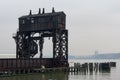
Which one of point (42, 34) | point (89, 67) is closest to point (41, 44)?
point (42, 34)

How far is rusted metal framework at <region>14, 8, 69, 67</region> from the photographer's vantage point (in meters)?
68.3

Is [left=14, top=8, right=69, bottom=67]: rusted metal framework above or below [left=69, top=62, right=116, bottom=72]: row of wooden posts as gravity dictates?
above

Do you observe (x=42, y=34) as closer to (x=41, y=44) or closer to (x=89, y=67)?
(x=41, y=44)

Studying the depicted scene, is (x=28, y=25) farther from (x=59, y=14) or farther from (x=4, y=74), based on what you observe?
(x=4, y=74)

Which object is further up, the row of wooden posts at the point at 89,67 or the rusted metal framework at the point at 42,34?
the rusted metal framework at the point at 42,34

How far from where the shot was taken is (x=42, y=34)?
7150 centimetres

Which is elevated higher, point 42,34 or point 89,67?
point 42,34

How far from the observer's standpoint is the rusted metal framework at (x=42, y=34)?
2689 inches

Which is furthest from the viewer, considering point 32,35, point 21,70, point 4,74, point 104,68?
point 104,68

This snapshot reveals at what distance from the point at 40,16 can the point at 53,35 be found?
5.13 metres

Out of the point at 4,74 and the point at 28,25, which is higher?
the point at 28,25

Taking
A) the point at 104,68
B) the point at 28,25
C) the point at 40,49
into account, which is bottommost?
the point at 104,68

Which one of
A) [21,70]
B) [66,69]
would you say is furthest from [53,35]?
[21,70]

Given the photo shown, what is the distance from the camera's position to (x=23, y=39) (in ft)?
242
